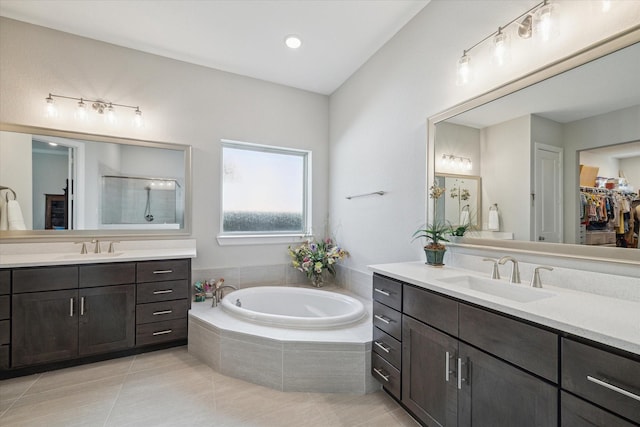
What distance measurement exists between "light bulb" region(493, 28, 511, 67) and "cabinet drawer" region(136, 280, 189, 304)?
113 inches

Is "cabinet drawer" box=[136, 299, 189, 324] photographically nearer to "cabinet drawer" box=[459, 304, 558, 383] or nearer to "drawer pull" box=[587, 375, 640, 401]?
"cabinet drawer" box=[459, 304, 558, 383]

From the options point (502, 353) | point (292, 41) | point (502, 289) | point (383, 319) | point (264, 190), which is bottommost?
point (383, 319)

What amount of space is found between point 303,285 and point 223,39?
106 inches

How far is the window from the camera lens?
3.27 m

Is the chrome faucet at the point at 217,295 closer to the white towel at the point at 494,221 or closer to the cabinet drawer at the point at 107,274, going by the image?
the cabinet drawer at the point at 107,274

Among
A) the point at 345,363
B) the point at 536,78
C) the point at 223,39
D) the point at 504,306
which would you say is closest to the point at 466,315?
the point at 504,306

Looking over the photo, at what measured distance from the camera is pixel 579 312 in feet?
3.30

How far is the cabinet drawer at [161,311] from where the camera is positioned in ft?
7.73

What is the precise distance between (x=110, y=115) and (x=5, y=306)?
173cm

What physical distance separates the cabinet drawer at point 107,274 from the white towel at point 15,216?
793 mm

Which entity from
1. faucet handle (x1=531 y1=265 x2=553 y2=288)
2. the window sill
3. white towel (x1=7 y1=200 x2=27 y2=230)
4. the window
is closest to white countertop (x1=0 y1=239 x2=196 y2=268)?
white towel (x1=7 y1=200 x2=27 y2=230)

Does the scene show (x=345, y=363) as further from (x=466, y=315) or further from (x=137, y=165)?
(x=137, y=165)

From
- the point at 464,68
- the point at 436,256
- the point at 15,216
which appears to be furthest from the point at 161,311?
the point at 464,68

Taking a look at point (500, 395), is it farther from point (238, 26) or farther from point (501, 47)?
point (238, 26)
